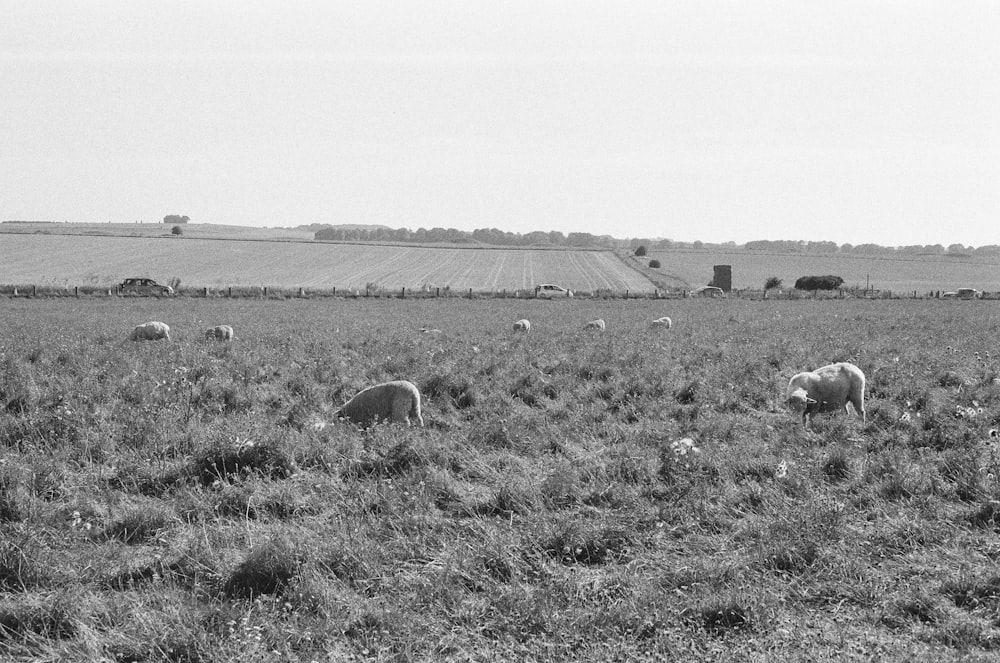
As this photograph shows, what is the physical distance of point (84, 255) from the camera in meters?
80.8

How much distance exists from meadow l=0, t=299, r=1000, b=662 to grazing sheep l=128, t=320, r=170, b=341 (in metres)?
7.55

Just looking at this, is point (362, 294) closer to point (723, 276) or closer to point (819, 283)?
point (723, 276)

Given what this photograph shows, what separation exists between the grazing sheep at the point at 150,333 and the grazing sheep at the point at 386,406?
1195 centimetres

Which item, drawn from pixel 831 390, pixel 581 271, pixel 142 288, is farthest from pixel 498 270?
pixel 831 390

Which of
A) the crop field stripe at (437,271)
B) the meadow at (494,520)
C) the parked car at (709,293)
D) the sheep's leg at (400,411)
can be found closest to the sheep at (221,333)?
the meadow at (494,520)

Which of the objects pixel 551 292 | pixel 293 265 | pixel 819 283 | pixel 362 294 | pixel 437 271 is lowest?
pixel 362 294

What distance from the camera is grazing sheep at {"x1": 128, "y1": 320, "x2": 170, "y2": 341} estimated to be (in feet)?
64.7

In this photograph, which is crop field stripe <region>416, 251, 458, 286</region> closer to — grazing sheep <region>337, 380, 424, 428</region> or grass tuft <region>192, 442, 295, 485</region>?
grazing sheep <region>337, 380, 424, 428</region>

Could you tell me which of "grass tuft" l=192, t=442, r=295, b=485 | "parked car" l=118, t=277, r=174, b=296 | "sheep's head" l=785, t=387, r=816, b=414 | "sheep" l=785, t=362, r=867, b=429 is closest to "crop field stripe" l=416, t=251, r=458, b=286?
"parked car" l=118, t=277, r=174, b=296

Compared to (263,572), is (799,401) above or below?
above

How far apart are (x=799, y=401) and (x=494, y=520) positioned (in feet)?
18.6

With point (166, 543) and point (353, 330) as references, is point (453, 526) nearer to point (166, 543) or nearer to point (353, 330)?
point (166, 543)

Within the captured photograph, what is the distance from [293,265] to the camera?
81750 millimetres

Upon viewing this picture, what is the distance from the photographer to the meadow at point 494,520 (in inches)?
181
